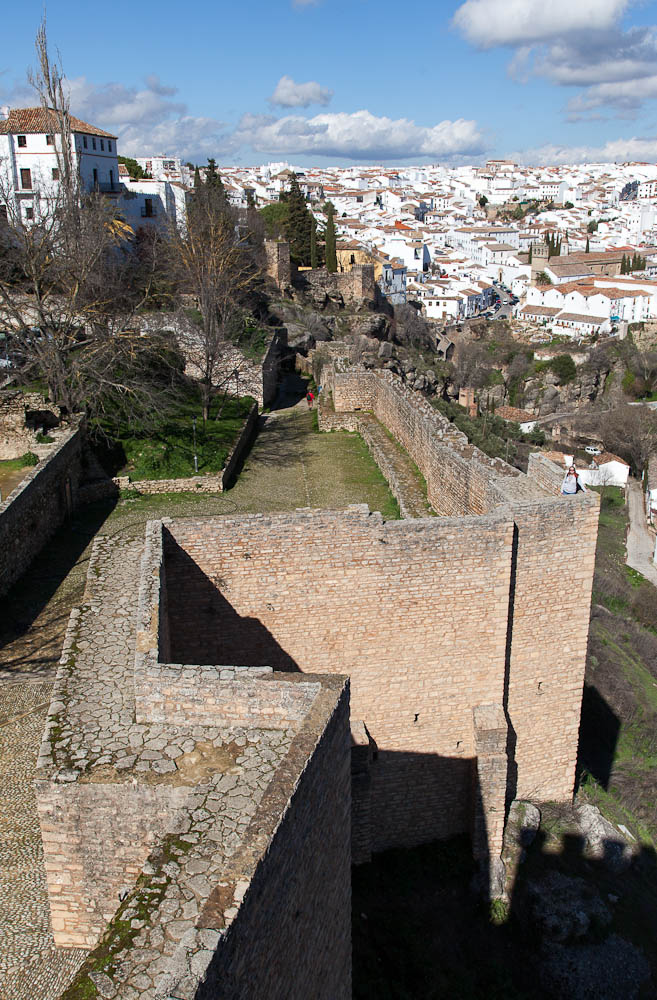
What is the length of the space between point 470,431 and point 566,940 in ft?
36.7

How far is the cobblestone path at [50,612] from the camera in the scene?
5102 millimetres

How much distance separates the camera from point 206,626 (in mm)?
8141

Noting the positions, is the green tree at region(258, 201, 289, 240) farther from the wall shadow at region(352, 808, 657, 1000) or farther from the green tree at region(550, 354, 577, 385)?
the wall shadow at region(352, 808, 657, 1000)

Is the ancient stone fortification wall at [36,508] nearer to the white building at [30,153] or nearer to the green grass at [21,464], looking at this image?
the green grass at [21,464]

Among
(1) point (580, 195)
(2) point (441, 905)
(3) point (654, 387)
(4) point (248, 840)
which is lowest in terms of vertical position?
(3) point (654, 387)

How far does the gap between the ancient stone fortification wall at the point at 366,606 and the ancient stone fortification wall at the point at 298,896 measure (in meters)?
2.95

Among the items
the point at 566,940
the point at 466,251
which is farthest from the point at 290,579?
the point at 466,251

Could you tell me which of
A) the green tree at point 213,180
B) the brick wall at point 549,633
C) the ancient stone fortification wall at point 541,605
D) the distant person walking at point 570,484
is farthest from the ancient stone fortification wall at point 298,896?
the green tree at point 213,180

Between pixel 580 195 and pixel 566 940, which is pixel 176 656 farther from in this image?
pixel 580 195

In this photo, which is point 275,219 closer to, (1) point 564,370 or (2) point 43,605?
(1) point 564,370

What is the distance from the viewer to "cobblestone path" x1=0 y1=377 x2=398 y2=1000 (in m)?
5.10

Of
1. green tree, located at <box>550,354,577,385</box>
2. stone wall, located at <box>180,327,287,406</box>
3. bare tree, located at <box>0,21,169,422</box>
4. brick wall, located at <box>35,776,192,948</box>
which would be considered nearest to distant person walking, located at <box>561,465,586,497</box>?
brick wall, located at <box>35,776,192,948</box>

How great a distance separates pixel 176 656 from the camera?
8.05 meters

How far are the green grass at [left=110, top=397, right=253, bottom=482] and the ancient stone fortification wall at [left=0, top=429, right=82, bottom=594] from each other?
1241mm
